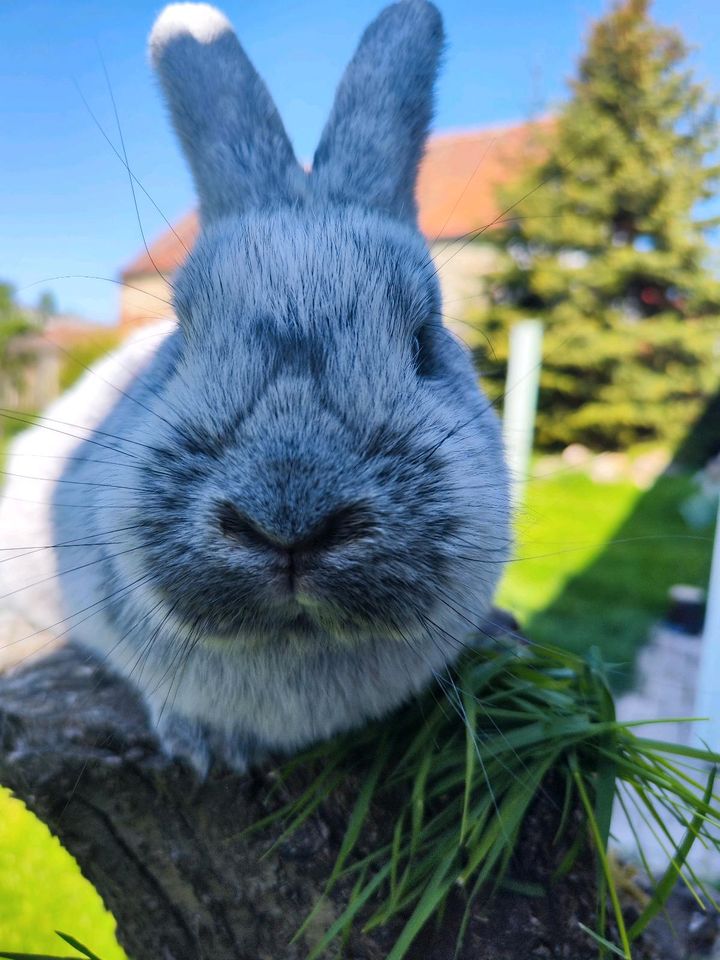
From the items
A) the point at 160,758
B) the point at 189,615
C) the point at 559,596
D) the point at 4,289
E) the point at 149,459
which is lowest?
the point at 559,596

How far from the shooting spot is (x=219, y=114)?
1.44 meters

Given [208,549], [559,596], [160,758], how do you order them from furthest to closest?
[559,596] < [160,758] < [208,549]

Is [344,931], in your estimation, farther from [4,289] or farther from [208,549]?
[4,289]

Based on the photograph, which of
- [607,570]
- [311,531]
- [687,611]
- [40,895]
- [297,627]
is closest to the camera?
[311,531]

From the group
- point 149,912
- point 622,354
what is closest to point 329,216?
point 149,912

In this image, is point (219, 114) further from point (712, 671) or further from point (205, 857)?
point (712, 671)

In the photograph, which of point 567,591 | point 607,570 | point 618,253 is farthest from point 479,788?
point 618,253

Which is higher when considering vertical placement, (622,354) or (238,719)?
(622,354)

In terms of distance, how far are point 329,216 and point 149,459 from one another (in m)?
0.48

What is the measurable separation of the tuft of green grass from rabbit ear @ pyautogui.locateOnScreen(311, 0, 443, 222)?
0.87m

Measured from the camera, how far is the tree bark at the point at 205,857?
4.12 feet

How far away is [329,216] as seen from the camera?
3.94 feet

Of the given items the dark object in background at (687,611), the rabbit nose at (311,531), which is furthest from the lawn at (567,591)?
the rabbit nose at (311,531)

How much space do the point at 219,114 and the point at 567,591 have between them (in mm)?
4775
